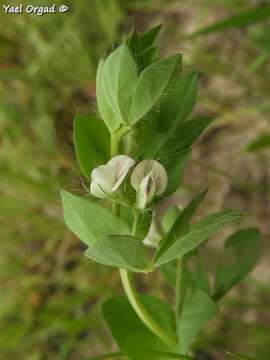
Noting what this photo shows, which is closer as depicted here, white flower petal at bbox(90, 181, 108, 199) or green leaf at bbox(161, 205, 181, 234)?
white flower petal at bbox(90, 181, 108, 199)

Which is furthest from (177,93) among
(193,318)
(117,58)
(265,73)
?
(265,73)

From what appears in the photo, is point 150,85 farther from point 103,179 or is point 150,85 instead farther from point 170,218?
point 170,218

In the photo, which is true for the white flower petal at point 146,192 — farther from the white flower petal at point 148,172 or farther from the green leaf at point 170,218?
the green leaf at point 170,218

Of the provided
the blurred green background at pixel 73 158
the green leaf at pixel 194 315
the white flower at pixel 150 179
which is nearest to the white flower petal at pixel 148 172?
the white flower at pixel 150 179

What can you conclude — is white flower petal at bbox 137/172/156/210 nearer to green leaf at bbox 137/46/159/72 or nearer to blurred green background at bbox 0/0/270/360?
green leaf at bbox 137/46/159/72

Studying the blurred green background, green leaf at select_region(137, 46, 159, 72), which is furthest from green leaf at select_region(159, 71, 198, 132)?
the blurred green background

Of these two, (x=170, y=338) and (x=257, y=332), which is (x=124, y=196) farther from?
(x=257, y=332)
